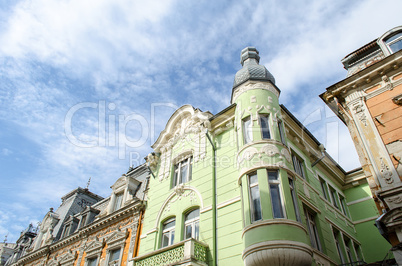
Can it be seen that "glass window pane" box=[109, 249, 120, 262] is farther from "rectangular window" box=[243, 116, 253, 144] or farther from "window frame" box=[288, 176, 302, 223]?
"window frame" box=[288, 176, 302, 223]

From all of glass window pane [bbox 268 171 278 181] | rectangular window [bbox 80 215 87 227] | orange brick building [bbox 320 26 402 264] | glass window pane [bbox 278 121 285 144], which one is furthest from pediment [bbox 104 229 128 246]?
orange brick building [bbox 320 26 402 264]

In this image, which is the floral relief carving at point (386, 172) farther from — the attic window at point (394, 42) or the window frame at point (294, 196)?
the attic window at point (394, 42)

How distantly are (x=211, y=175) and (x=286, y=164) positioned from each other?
12.3 ft

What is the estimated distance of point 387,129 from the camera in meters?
11.2

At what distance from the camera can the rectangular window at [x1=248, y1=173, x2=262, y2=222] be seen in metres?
11.5

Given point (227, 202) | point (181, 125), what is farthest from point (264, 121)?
point (181, 125)

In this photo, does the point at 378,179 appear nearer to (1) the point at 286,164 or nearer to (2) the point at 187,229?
(1) the point at 286,164

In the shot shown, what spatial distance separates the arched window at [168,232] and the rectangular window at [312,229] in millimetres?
6178

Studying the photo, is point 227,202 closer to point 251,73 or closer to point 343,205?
point 251,73

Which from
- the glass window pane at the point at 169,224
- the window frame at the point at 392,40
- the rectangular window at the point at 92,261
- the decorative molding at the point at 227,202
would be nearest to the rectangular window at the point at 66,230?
the rectangular window at the point at 92,261

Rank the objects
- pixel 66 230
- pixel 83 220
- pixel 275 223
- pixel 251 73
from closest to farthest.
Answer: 1. pixel 275 223
2. pixel 251 73
3. pixel 83 220
4. pixel 66 230

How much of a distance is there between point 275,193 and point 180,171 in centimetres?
649

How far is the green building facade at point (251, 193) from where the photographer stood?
11.4m

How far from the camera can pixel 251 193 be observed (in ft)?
40.0
